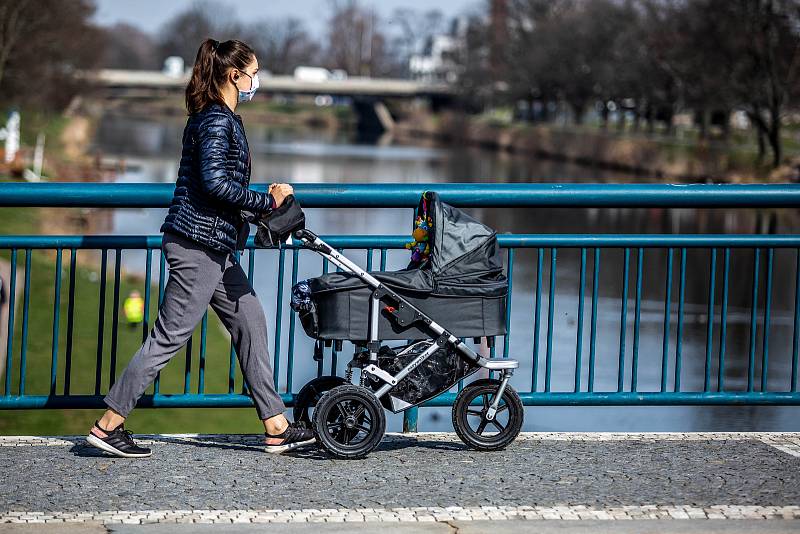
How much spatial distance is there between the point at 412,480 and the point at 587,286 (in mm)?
17948

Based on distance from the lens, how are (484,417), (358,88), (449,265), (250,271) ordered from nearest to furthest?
(449,265)
(484,417)
(250,271)
(358,88)

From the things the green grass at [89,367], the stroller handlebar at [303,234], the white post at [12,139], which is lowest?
the green grass at [89,367]

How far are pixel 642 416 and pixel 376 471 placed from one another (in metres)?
14.1

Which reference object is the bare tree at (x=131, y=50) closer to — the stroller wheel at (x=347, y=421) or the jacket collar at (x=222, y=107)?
the jacket collar at (x=222, y=107)

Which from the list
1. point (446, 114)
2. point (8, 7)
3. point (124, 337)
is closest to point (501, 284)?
point (124, 337)

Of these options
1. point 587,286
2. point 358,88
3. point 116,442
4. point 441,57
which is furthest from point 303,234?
point 441,57

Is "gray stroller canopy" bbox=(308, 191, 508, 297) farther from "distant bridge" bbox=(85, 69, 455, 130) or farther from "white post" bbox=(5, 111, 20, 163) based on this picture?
"distant bridge" bbox=(85, 69, 455, 130)

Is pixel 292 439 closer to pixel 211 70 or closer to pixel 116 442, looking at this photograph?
pixel 116 442

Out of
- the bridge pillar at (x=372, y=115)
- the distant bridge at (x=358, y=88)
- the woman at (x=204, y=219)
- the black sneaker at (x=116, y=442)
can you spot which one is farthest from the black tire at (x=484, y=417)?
the bridge pillar at (x=372, y=115)

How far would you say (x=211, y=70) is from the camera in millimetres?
5410

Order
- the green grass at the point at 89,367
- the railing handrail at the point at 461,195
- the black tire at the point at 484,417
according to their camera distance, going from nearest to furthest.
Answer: the black tire at the point at 484,417
the railing handrail at the point at 461,195
the green grass at the point at 89,367

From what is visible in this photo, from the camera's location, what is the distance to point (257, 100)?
12588cm

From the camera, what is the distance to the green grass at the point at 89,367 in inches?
695

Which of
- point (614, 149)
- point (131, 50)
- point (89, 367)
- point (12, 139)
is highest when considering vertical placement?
point (131, 50)
